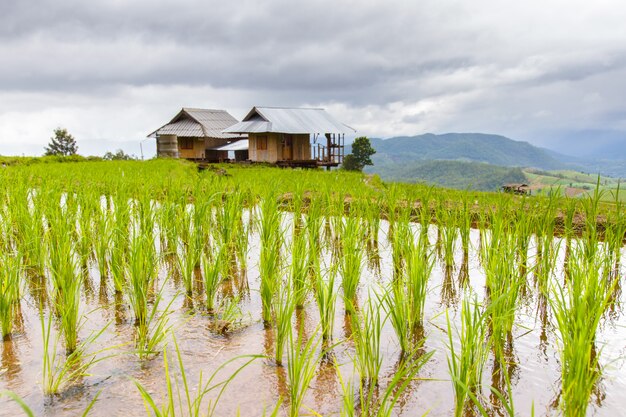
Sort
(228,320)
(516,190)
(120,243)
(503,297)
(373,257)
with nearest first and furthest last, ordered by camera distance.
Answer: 1. (503,297)
2. (228,320)
3. (120,243)
4. (373,257)
5. (516,190)

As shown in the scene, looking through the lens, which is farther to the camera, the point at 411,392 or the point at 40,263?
the point at 40,263

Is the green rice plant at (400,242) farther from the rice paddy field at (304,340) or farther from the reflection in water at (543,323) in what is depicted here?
the reflection in water at (543,323)

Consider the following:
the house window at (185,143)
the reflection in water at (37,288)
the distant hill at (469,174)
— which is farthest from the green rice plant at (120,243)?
the distant hill at (469,174)

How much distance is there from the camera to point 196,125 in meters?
32.9

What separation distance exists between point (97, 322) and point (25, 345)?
419 millimetres

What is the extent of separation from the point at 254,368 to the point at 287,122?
25.4 meters

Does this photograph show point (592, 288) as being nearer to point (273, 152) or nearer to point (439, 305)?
point (439, 305)

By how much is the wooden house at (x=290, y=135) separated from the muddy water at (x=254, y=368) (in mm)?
23214

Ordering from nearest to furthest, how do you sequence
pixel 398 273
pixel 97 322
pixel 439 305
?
pixel 97 322
pixel 439 305
pixel 398 273

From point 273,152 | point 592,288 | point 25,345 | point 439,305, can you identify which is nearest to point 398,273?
point 439,305

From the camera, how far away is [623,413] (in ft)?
6.71

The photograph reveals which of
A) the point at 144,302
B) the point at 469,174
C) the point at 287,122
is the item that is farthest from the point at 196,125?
the point at 469,174

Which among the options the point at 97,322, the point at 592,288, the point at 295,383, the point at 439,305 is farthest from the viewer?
the point at 439,305

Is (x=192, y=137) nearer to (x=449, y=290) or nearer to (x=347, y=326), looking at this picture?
(x=449, y=290)
